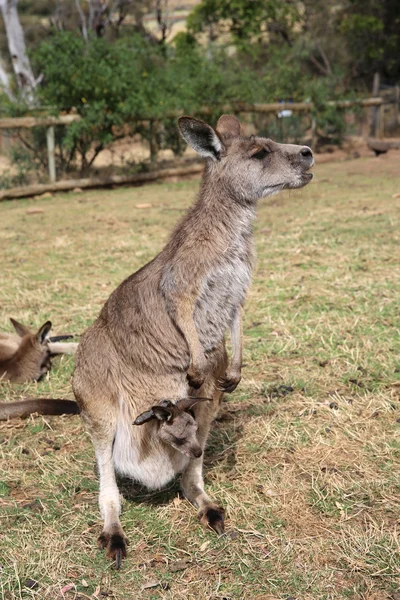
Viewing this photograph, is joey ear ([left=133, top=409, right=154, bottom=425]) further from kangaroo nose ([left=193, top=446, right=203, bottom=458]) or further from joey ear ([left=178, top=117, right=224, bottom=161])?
joey ear ([left=178, top=117, right=224, bottom=161])

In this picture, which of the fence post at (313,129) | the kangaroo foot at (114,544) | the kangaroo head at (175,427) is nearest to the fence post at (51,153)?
the fence post at (313,129)

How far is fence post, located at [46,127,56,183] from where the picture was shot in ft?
38.4

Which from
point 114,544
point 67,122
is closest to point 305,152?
point 114,544

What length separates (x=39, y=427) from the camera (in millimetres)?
3568

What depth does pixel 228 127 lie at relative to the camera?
299cm

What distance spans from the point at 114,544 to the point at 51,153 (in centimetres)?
1019

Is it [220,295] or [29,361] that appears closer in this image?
[220,295]

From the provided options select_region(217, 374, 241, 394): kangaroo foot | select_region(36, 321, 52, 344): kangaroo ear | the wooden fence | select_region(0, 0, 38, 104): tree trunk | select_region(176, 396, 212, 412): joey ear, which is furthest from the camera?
select_region(0, 0, 38, 104): tree trunk

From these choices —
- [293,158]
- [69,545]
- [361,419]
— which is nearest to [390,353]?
[361,419]

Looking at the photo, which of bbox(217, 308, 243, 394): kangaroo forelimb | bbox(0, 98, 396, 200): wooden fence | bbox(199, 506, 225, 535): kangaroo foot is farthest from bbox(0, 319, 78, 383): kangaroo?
bbox(0, 98, 396, 200): wooden fence

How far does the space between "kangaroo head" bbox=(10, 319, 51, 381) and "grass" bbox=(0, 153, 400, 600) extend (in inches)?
3.8

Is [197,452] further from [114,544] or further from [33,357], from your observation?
[33,357]

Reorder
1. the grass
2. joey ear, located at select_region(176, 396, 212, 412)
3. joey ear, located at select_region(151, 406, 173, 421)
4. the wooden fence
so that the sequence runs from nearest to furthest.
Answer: the grass < joey ear, located at select_region(151, 406, 173, 421) < joey ear, located at select_region(176, 396, 212, 412) < the wooden fence

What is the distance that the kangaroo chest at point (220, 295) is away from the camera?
2.69 metres
